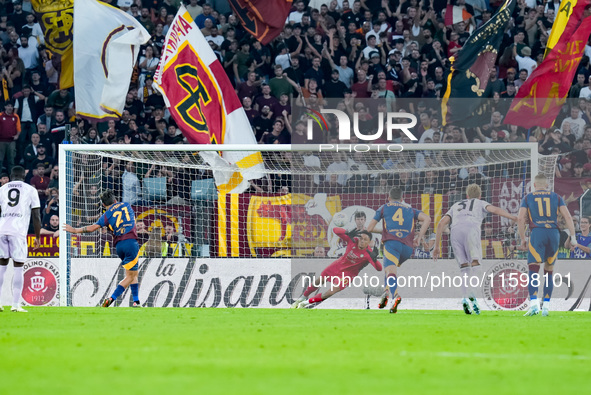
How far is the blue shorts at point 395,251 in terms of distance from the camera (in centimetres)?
1345

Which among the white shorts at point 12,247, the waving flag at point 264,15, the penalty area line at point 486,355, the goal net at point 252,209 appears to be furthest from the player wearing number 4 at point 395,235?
the waving flag at point 264,15

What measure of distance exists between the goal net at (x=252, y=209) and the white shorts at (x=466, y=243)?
8.33 feet

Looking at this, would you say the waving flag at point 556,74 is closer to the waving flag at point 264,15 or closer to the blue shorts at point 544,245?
the blue shorts at point 544,245

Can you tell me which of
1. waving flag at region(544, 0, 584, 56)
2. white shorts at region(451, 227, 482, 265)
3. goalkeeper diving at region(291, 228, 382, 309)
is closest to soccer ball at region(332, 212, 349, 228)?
goalkeeper diving at region(291, 228, 382, 309)

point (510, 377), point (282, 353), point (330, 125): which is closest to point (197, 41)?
point (330, 125)

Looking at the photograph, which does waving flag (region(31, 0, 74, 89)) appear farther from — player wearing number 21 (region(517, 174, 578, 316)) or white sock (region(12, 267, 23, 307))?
player wearing number 21 (region(517, 174, 578, 316))

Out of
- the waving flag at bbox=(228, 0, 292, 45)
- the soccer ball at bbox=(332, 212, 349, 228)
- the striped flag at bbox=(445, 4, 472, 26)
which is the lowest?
the soccer ball at bbox=(332, 212, 349, 228)

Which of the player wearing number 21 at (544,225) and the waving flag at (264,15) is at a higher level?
the waving flag at (264,15)

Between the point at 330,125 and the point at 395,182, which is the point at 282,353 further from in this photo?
the point at 330,125

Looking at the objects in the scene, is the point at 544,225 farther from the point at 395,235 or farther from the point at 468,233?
the point at 395,235

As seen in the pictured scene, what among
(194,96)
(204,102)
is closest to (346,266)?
(204,102)

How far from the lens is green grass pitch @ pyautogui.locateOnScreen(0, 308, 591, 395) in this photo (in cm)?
475

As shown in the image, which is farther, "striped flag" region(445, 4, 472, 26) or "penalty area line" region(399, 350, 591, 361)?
"striped flag" region(445, 4, 472, 26)

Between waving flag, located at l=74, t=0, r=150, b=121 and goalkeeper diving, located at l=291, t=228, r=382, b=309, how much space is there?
550cm
